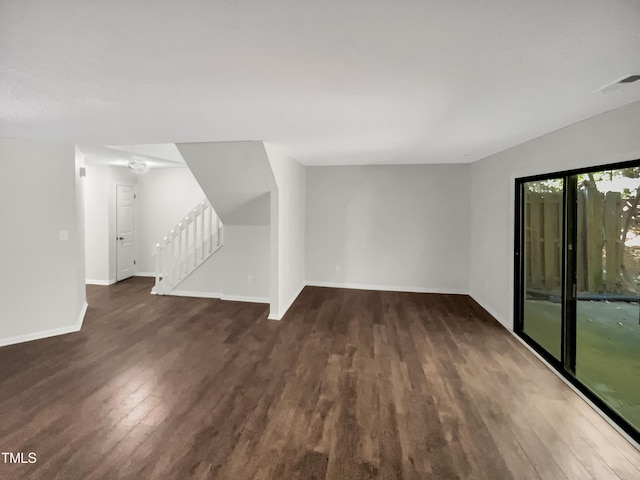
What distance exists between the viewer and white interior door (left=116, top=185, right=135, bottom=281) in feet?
20.7

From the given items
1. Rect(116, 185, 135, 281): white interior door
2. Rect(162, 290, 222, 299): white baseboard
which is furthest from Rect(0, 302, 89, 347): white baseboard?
Rect(116, 185, 135, 281): white interior door

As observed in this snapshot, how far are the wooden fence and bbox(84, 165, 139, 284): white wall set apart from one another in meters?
7.10

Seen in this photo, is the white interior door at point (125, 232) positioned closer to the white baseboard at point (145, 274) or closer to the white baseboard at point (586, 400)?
the white baseboard at point (145, 274)

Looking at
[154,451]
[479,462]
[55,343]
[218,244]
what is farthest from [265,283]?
[479,462]

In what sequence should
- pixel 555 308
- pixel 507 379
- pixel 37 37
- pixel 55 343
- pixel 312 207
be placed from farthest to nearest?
1. pixel 312 207
2. pixel 555 308
3. pixel 55 343
4. pixel 507 379
5. pixel 37 37

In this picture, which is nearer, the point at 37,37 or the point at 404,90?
the point at 37,37

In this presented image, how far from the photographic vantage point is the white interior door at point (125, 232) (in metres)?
6.32

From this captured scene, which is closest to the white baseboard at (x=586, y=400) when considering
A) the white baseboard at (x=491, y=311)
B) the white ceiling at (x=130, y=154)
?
the white baseboard at (x=491, y=311)

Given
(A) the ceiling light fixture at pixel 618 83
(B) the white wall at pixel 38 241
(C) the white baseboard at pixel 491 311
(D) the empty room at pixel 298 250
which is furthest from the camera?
(C) the white baseboard at pixel 491 311

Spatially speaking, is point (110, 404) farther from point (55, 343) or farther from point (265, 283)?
point (265, 283)

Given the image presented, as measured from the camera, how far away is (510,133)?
10.3 ft

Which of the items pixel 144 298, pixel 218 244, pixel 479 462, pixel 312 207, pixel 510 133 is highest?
pixel 510 133

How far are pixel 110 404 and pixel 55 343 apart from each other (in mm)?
1731

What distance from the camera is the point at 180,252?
5.52 m
